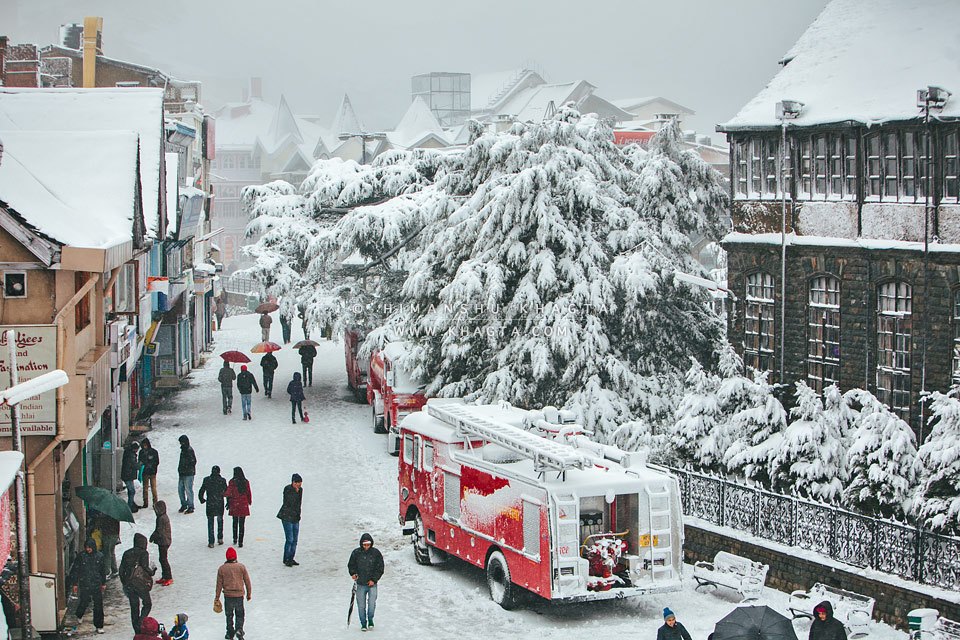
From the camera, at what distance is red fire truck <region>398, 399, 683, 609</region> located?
18.6 meters

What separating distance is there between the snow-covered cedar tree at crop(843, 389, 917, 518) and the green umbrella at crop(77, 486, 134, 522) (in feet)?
40.7

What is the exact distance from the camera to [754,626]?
15.3m

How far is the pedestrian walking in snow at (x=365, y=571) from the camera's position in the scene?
61.2 feet

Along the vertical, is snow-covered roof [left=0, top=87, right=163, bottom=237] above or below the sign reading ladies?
above

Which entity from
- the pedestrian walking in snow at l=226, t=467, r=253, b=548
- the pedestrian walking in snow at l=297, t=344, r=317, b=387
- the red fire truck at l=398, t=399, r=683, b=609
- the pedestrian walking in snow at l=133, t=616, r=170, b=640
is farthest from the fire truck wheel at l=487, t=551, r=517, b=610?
the pedestrian walking in snow at l=297, t=344, r=317, b=387

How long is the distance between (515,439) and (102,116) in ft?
48.8

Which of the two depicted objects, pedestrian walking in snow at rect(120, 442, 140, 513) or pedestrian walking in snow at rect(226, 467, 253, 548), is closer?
pedestrian walking in snow at rect(226, 467, 253, 548)

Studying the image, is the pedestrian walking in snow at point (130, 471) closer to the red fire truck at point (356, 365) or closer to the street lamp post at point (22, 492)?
the street lamp post at point (22, 492)

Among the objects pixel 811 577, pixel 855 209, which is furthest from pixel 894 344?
pixel 811 577

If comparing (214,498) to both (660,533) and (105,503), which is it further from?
(660,533)

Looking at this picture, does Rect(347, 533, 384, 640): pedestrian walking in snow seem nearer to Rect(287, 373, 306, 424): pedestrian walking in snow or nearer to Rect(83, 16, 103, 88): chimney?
Rect(287, 373, 306, 424): pedestrian walking in snow

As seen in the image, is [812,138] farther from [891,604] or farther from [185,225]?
[185,225]

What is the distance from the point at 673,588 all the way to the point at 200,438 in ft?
58.7

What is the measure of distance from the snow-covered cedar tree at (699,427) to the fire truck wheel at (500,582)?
21.2 feet
